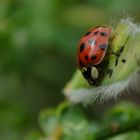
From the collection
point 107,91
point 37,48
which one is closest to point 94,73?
point 107,91

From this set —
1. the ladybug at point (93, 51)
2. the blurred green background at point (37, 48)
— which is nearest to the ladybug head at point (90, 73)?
the ladybug at point (93, 51)

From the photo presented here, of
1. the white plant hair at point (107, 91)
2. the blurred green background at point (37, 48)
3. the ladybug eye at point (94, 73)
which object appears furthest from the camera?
the blurred green background at point (37, 48)

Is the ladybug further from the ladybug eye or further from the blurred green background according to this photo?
the blurred green background

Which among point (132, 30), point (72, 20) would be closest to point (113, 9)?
point (72, 20)

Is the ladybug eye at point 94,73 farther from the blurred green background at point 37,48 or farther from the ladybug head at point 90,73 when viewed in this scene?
the blurred green background at point 37,48

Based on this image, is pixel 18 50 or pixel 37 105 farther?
pixel 37 105

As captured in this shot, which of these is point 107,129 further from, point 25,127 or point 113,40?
point 25,127

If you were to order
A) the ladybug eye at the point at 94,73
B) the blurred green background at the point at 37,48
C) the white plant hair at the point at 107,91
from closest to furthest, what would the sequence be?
the white plant hair at the point at 107,91
the ladybug eye at the point at 94,73
the blurred green background at the point at 37,48
